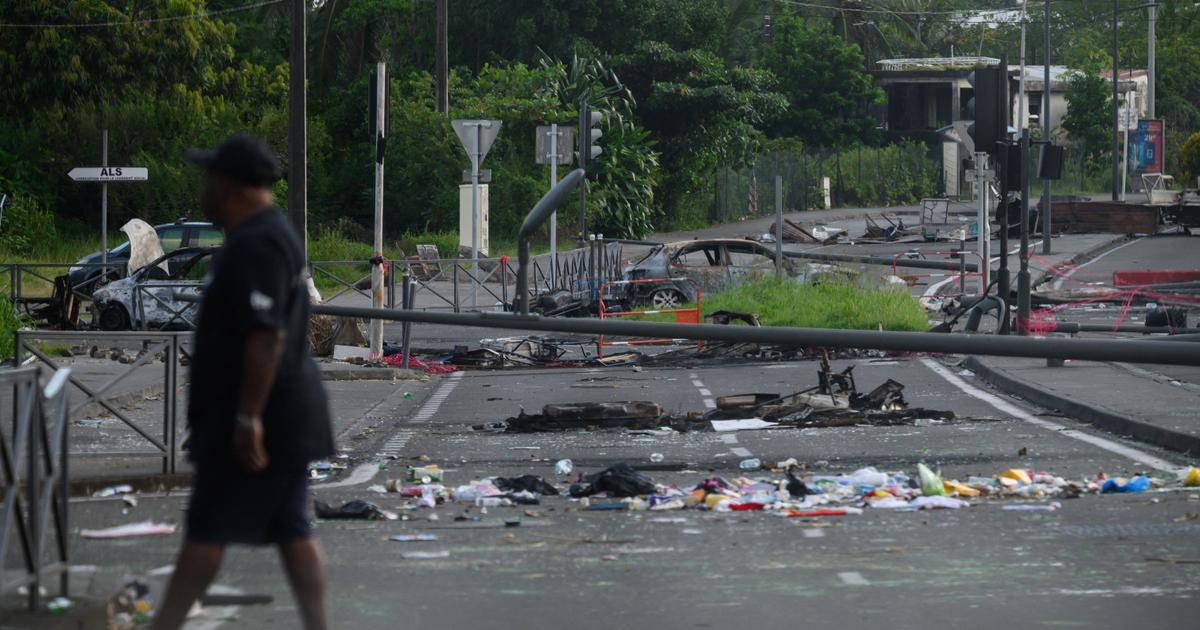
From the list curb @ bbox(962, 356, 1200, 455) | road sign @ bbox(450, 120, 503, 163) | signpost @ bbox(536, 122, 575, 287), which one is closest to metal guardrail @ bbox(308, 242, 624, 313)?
signpost @ bbox(536, 122, 575, 287)

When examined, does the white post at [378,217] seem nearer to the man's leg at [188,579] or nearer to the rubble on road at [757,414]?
the rubble on road at [757,414]

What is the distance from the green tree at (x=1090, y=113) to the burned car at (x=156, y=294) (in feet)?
205

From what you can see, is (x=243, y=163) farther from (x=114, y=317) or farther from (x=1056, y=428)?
(x=114, y=317)

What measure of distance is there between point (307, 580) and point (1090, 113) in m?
78.6

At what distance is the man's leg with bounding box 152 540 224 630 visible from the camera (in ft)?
16.3

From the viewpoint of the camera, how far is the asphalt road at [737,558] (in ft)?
20.6

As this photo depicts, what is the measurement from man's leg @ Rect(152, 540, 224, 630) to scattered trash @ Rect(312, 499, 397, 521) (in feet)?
11.9

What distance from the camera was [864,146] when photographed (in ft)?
234

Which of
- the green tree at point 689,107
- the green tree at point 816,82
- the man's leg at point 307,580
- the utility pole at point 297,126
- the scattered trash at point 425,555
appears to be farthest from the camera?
the green tree at point 816,82

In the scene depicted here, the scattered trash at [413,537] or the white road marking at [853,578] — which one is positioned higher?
the white road marking at [853,578]

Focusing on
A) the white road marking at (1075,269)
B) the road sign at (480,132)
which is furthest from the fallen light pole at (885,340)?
the white road marking at (1075,269)

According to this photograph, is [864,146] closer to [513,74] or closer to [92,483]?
[513,74]

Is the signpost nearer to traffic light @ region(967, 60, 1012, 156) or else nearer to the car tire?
the car tire

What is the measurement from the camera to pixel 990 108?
687 inches
